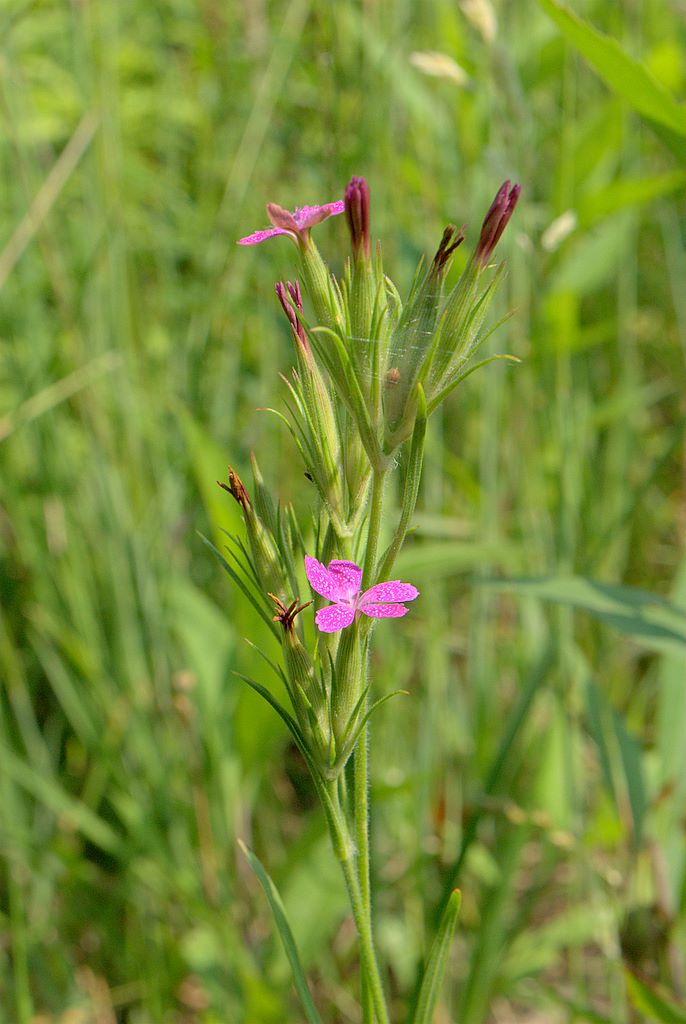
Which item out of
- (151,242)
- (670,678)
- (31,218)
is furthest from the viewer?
(151,242)

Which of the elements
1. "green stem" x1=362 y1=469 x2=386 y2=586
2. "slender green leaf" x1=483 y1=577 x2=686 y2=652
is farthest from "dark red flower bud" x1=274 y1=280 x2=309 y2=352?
"slender green leaf" x1=483 y1=577 x2=686 y2=652

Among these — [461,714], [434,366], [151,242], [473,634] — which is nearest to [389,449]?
[434,366]

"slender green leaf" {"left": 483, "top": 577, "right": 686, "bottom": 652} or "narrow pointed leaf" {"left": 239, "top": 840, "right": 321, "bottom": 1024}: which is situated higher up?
"slender green leaf" {"left": 483, "top": 577, "right": 686, "bottom": 652}

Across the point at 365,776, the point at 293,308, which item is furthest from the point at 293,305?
the point at 365,776

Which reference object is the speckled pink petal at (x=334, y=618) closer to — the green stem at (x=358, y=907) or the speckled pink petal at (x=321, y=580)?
the speckled pink petal at (x=321, y=580)

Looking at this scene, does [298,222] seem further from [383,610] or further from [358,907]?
[358,907]

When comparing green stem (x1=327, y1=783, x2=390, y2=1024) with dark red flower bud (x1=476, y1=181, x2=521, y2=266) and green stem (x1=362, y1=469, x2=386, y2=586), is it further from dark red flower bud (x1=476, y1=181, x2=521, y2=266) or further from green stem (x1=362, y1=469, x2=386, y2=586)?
dark red flower bud (x1=476, y1=181, x2=521, y2=266)

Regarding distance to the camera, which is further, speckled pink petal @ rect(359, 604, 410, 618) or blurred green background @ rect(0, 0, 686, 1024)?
blurred green background @ rect(0, 0, 686, 1024)

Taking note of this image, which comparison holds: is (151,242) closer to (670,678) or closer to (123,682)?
(123,682)
